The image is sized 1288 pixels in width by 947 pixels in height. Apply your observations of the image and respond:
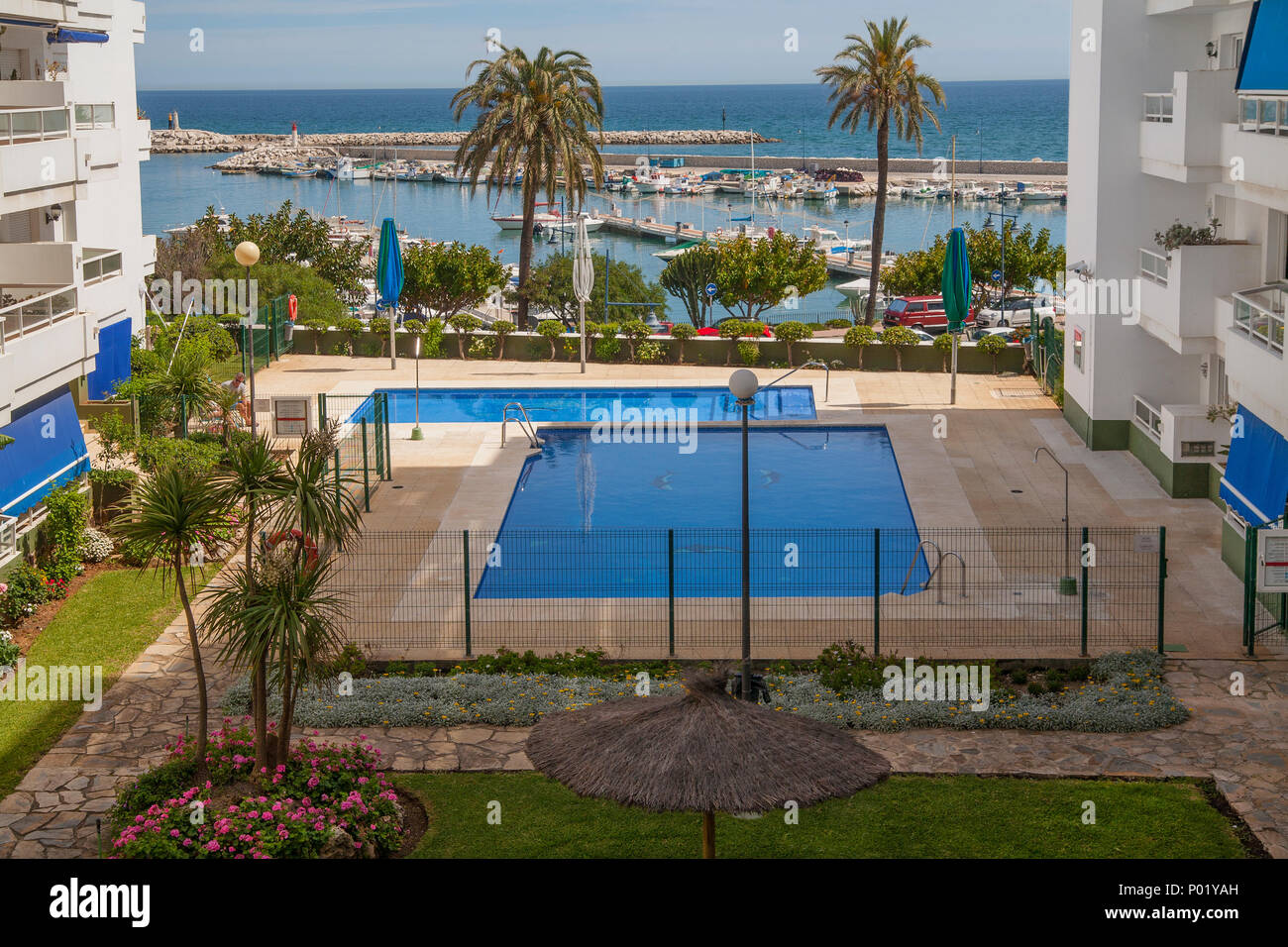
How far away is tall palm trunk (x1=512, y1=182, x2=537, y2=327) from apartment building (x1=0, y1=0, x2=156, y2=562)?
13871 mm

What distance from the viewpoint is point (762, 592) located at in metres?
21.8

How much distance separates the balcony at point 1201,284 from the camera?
989 inches

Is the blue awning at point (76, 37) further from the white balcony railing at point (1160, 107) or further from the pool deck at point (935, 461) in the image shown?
the white balcony railing at point (1160, 107)

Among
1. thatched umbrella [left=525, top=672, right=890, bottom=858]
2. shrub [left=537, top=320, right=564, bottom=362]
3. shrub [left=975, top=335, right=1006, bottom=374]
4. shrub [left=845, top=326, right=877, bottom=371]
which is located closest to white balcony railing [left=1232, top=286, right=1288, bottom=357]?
thatched umbrella [left=525, top=672, right=890, bottom=858]

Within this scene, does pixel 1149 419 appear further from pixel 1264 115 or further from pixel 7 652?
pixel 7 652

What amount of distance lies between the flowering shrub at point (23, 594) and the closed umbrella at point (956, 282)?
2029 cm

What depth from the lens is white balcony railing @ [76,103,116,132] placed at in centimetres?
3044

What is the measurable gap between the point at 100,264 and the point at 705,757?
792 inches

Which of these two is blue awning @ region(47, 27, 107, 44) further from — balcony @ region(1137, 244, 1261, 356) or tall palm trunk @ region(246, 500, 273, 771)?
balcony @ region(1137, 244, 1261, 356)

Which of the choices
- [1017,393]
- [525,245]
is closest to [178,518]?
[1017,393]

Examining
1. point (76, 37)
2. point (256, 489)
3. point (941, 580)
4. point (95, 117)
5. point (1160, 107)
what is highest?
point (76, 37)

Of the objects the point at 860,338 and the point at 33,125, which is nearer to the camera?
the point at 33,125

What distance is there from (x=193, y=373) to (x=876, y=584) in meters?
16.1
